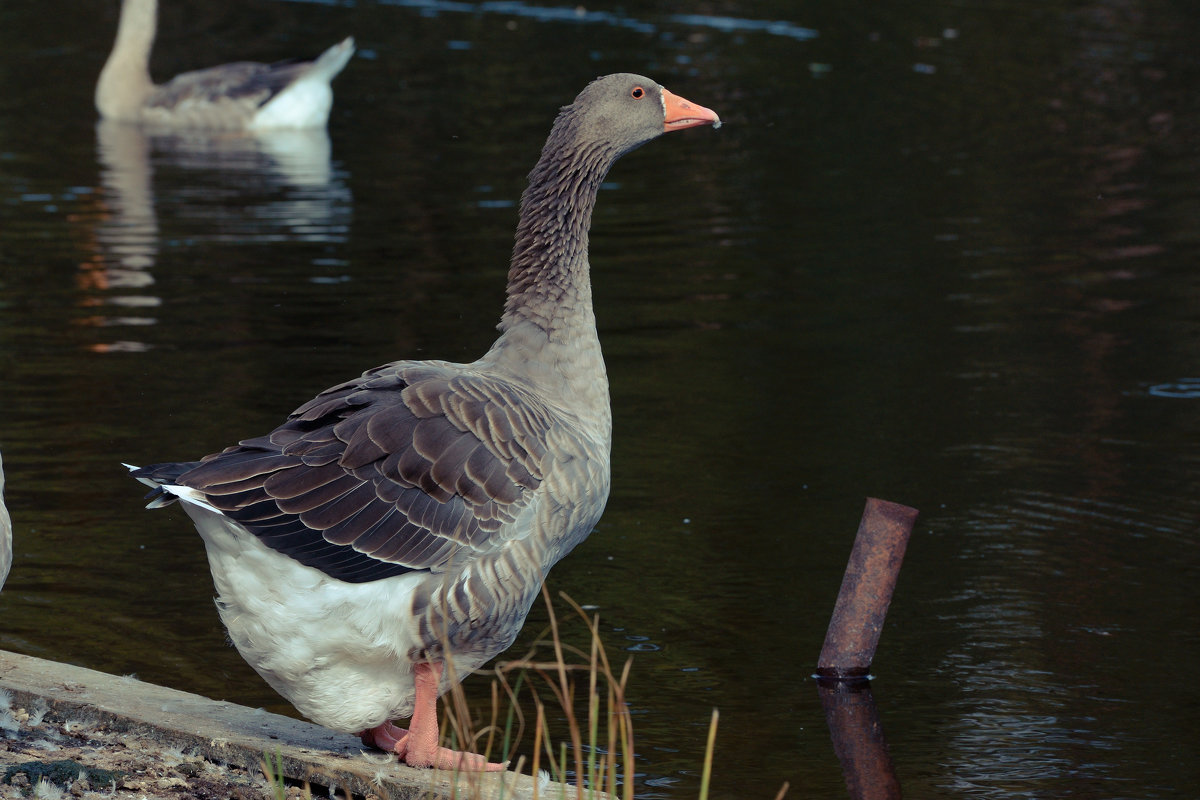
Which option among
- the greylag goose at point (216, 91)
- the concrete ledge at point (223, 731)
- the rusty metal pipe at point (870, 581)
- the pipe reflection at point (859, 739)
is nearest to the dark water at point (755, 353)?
the pipe reflection at point (859, 739)

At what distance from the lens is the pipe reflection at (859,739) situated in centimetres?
618

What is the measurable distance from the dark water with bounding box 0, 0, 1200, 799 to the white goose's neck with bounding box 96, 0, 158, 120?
26.2 inches

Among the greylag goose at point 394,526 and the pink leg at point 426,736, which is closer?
the greylag goose at point 394,526

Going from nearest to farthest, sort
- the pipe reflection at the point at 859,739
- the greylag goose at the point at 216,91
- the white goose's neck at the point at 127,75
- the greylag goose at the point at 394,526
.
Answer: the greylag goose at the point at 394,526 → the pipe reflection at the point at 859,739 → the greylag goose at the point at 216,91 → the white goose's neck at the point at 127,75

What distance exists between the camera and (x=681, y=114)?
6426 mm

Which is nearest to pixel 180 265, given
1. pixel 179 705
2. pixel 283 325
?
pixel 283 325

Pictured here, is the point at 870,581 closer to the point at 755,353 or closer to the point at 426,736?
the point at 426,736

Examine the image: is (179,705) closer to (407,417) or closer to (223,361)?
(407,417)

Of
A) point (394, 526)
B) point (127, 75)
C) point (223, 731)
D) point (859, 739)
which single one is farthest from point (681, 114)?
point (127, 75)

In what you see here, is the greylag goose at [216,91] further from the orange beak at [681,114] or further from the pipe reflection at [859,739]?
the pipe reflection at [859,739]

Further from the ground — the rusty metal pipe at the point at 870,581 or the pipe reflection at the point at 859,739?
the rusty metal pipe at the point at 870,581

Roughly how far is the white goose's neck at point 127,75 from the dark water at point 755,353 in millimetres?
666

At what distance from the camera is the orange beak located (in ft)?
21.0

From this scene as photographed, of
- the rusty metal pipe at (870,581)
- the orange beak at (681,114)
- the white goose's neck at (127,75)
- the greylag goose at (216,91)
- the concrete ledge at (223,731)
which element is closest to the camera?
the concrete ledge at (223,731)
